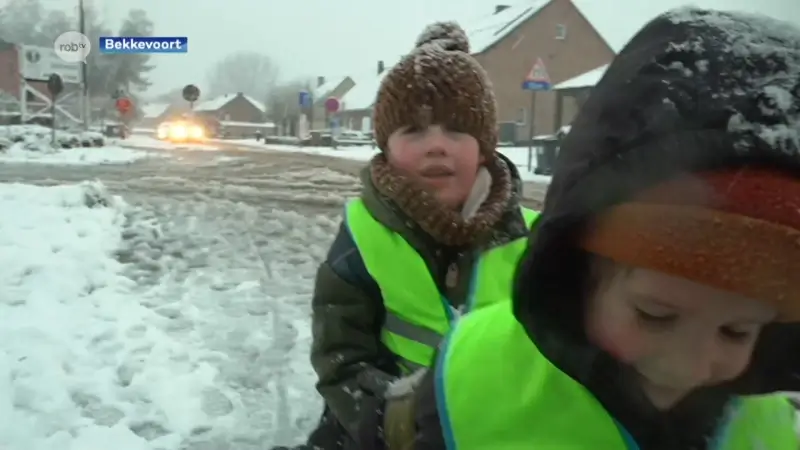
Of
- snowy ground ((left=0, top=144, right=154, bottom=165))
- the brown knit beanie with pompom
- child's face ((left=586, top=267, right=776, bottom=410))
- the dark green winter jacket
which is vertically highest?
the brown knit beanie with pompom

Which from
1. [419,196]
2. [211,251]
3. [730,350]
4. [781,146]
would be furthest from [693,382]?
[211,251]

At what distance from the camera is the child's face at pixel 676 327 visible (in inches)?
20.4

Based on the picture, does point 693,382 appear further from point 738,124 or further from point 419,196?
point 419,196

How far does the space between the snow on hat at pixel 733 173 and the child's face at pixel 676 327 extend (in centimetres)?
1

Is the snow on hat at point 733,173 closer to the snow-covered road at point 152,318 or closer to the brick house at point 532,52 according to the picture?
the snow-covered road at point 152,318

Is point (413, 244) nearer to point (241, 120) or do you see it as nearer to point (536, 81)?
point (536, 81)

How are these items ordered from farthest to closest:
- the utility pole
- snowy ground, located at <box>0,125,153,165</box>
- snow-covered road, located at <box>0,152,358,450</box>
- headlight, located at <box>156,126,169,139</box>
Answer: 1. headlight, located at <box>156,126,169,139</box>
2. snowy ground, located at <box>0,125,153,165</box>
3. the utility pole
4. snow-covered road, located at <box>0,152,358,450</box>

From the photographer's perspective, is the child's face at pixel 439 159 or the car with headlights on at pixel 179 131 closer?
the child's face at pixel 439 159

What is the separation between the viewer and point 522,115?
5.70 m

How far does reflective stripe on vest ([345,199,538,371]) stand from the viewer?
112 centimetres

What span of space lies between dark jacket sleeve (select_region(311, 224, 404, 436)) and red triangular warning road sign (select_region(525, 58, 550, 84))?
3.82 m

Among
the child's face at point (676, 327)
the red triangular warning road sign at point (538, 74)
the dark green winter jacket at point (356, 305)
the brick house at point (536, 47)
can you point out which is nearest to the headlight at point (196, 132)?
the brick house at point (536, 47)

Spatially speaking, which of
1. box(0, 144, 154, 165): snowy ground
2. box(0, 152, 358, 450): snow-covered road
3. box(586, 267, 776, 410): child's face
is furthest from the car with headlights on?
box(586, 267, 776, 410): child's face

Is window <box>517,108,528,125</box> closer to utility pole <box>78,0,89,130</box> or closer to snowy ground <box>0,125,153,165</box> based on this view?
utility pole <box>78,0,89,130</box>
